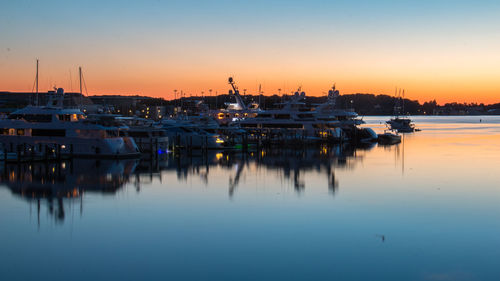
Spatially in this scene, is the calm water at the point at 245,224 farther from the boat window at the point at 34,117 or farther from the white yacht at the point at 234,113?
the white yacht at the point at 234,113

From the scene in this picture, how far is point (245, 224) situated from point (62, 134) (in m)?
25.0

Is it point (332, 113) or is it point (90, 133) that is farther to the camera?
point (332, 113)

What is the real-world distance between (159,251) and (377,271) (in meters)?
6.46

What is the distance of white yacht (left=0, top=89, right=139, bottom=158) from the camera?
37.9 metres

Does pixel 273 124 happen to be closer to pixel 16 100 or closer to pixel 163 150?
pixel 163 150

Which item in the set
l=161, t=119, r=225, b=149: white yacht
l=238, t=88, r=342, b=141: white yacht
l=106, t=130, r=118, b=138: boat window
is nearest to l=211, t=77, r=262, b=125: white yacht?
l=238, t=88, r=342, b=141: white yacht

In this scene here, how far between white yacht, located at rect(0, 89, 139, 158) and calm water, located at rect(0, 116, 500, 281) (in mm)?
3427

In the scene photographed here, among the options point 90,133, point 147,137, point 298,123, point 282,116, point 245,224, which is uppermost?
point 282,116

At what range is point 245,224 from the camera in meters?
18.7

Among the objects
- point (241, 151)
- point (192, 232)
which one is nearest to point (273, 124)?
point (241, 151)

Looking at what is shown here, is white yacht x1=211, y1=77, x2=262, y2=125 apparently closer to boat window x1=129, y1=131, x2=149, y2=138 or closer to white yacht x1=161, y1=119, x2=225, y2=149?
white yacht x1=161, y1=119, x2=225, y2=149

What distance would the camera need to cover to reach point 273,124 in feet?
210

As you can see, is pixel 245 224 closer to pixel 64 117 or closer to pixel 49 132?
pixel 64 117

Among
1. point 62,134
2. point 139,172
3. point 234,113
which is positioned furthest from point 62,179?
point 234,113
